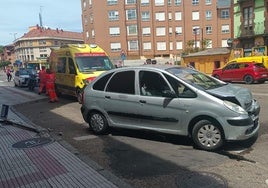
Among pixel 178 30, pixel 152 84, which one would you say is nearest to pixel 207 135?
pixel 152 84

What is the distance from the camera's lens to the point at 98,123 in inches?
342

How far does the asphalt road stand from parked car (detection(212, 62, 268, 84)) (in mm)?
14507

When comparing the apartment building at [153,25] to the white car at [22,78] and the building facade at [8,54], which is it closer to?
the white car at [22,78]

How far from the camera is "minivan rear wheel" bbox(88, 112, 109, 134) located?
8.58 meters

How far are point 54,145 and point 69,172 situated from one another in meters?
2.09

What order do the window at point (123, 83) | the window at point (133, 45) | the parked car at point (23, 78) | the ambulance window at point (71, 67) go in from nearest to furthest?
the window at point (123, 83) < the ambulance window at point (71, 67) < the parked car at point (23, 78) < the window at point (133, 45)

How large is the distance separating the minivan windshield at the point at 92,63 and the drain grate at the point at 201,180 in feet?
33.6

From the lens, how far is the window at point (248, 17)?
35656mm

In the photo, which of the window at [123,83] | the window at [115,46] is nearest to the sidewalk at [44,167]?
the window at [123,83]

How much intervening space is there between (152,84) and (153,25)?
223 ft

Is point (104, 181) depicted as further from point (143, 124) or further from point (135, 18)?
point (135, 18)

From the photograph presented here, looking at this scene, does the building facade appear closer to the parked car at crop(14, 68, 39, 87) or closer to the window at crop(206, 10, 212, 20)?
the window at crop(206, 10, 212, 20)

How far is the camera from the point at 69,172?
19.0 ft

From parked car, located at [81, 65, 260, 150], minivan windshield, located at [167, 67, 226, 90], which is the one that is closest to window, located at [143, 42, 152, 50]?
parked car, located at [81, 65, 260, 150]
